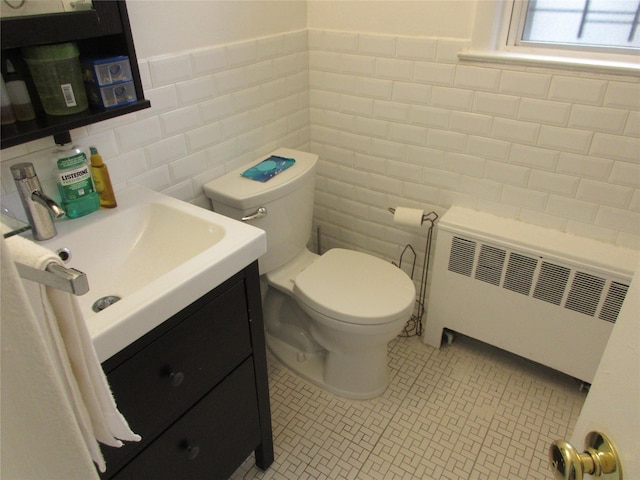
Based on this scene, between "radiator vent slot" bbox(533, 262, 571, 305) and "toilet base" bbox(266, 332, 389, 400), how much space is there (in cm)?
62

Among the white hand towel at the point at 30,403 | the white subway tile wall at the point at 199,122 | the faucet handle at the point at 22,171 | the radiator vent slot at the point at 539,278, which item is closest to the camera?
the white hand towel at the point at 30,403

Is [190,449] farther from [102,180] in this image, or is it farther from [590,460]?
[590,460]

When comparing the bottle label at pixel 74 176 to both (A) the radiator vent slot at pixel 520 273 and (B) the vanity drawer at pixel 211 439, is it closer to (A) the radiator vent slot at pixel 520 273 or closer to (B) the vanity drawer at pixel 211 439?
(B) the vanity drawer at pixel 211 439

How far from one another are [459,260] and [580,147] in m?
0.57

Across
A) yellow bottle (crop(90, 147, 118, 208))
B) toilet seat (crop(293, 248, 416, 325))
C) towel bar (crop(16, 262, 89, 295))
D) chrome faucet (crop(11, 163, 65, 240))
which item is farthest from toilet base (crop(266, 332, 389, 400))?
towel bar (crop(16, 262, 89, 295))

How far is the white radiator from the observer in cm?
160

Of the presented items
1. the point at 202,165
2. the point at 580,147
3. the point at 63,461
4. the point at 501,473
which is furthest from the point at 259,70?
the point at 501,473

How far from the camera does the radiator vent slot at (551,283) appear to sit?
1.64 m

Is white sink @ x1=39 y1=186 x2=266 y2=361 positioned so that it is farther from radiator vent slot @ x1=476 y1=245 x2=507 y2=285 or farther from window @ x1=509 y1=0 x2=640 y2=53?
window @ x1=509 y1=0 x2=640 y2=53

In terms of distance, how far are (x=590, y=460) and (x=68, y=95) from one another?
1.25 metres

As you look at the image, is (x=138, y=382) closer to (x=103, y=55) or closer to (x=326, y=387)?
(x=103, y=55)

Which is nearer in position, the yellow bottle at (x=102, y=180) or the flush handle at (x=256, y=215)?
the yellow bottle at (x=102, y=180)

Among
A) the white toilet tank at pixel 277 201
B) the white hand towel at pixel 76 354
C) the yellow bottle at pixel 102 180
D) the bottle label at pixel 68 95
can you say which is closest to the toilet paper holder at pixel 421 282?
the white toilet tank at pixel 277 201

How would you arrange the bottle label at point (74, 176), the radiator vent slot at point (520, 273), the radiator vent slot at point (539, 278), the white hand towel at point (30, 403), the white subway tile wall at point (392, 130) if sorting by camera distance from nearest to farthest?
the white hand towel at point (30, 403) < the bottle label at point (74, 176) < the white subway tile wall at point (392, 130) < the radiator vent slot at point (539, 278) < the radiator vent slot at point (520, 273)
